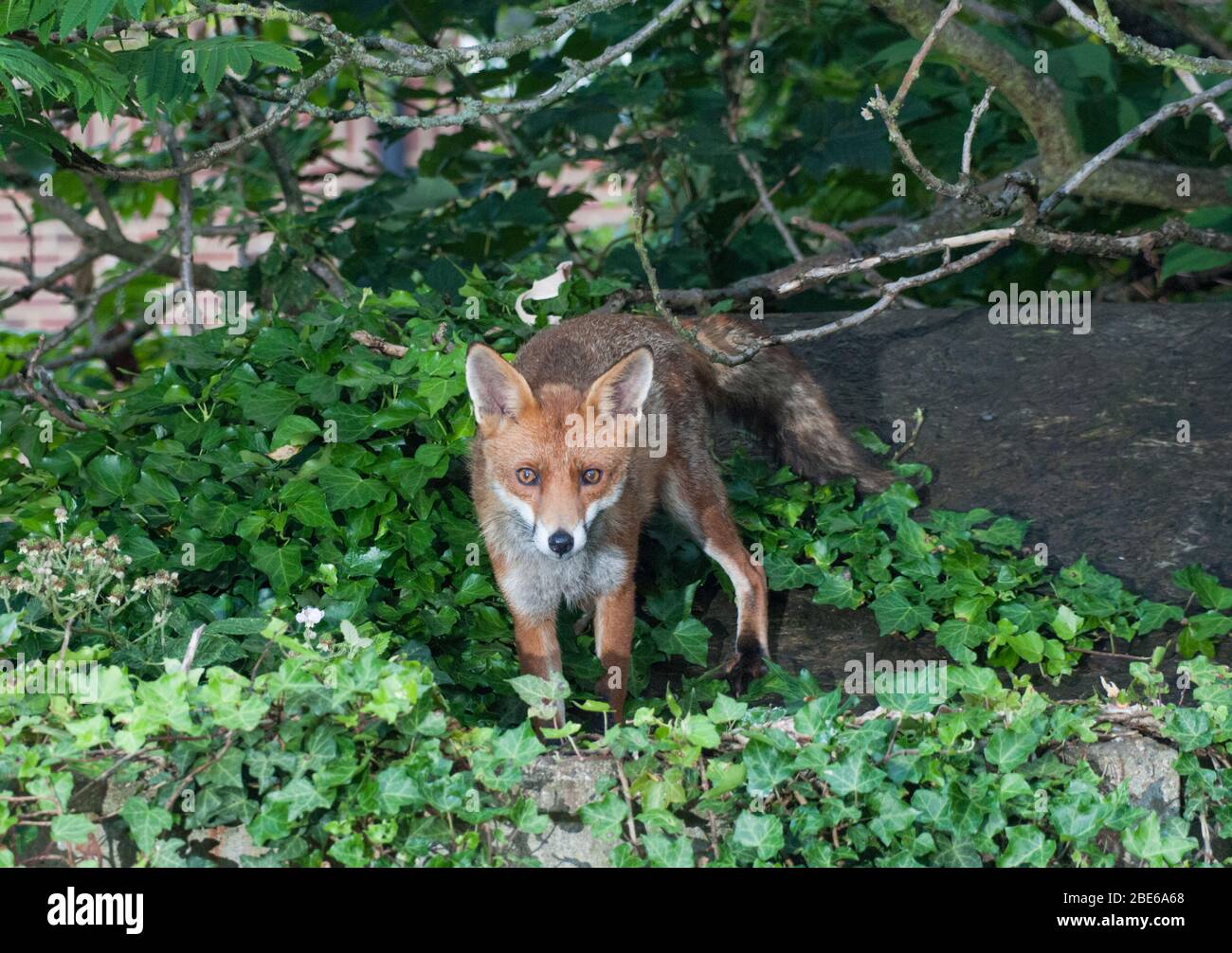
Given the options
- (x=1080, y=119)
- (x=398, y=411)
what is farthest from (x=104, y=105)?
(x=1080, y=119)

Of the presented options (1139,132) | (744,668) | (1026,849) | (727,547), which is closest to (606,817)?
(1026,849)

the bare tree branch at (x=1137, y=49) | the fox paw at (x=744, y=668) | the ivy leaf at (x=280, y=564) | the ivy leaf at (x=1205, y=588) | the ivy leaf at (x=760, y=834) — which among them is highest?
the bare tree branch at (x=1137, y=49)

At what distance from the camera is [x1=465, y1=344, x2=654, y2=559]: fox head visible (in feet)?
13.2

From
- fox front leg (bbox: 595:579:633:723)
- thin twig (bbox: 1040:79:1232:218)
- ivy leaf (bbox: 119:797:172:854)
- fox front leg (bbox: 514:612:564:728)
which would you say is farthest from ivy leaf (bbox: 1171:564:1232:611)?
ivy leaf (bbox: 119:797:172:854)

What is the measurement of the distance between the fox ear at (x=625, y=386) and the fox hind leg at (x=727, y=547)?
593 mm

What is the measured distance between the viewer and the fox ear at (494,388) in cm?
407

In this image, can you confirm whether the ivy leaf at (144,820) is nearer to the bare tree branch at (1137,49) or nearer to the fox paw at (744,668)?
the fox paw at (744,668)

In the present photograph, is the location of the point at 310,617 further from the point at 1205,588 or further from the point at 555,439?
the point at 1205,588

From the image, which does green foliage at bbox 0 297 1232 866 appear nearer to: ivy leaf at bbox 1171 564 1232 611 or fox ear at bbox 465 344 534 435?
ivy leaf at bbox 1171 564 1232 611

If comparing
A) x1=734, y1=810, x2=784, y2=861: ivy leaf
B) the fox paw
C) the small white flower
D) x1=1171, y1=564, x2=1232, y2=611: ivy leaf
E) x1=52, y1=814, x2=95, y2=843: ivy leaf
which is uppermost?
x1=1171, y1=564, x2=1232, y2=611: ivy leaf

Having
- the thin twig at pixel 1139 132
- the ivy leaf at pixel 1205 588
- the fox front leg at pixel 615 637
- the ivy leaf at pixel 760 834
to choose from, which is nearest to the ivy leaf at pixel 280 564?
the fox front leg at pixel 615 637

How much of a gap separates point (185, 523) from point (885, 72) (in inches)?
184

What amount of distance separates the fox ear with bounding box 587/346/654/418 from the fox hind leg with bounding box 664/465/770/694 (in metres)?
0.59

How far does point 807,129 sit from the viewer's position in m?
6.67
